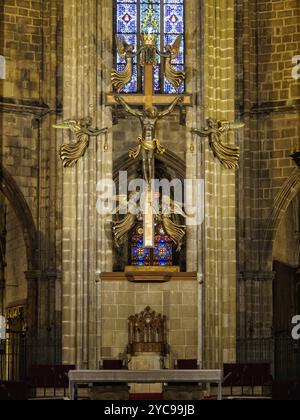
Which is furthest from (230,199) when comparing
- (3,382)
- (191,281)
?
(3,382)

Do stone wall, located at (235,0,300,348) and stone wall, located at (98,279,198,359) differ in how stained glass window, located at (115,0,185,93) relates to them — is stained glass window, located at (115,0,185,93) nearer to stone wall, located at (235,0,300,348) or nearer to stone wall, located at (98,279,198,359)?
stone wall, located at (235,0,300,348)

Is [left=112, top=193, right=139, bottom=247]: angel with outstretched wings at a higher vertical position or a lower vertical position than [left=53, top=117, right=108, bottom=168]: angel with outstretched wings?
lower

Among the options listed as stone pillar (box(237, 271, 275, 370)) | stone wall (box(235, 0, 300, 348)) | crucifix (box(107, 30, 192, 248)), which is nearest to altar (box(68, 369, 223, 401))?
crucifix (box(107, 30, 192, 248))

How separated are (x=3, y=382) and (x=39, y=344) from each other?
2583 mm

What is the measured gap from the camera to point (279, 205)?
3628cm

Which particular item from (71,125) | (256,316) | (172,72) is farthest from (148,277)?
A: (256,316)

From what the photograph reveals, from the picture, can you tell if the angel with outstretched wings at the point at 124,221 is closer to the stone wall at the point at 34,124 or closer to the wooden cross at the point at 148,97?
the wooden cross at the point at 148,97

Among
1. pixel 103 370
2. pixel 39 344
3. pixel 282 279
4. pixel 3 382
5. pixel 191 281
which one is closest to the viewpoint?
pixel 103 370

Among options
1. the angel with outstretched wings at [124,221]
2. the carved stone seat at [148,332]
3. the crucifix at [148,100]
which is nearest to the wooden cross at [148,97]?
the crucifix at [148,100]

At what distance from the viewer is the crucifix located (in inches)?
→ 1121

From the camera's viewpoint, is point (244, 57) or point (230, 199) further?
point (244, 57)

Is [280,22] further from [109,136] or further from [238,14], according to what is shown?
[109,136]

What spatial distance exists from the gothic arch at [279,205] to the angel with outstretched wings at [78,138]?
8.23 m

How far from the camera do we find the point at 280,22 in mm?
36750
